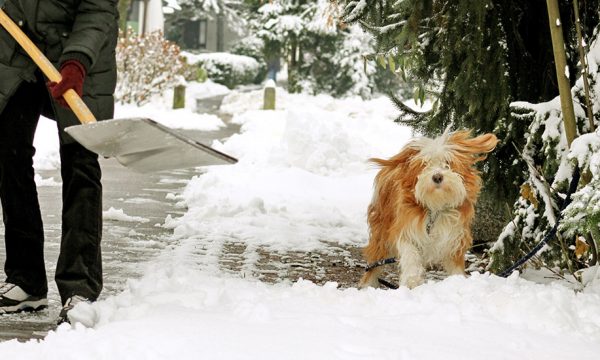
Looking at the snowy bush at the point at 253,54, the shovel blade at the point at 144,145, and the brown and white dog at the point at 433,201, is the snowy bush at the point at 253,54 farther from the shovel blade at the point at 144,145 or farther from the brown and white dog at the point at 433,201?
the shovel blade at the point at 144,145

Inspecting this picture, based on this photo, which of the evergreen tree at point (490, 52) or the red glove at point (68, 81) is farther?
the evergreen tree at point (490, 52)

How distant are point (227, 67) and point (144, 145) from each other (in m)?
35.8

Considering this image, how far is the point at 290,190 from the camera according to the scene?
10.4m

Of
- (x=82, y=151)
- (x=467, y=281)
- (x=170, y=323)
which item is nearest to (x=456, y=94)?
(x=467, y=281)

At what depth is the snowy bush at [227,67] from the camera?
39456 millimetres

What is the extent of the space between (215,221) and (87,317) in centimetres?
428

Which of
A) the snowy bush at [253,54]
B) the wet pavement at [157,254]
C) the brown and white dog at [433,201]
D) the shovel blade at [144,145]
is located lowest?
the wet pavement at [157,254]

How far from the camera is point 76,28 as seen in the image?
4617mm

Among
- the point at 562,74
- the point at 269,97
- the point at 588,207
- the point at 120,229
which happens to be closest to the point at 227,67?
the point at 269,97

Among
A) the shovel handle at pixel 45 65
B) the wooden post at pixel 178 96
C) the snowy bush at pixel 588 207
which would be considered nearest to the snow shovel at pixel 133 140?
the shovel handle at pixel 45 65

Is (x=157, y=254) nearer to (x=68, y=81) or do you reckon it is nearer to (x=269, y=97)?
(x=68, y=81)

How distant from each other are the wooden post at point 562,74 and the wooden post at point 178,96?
72.1 ft

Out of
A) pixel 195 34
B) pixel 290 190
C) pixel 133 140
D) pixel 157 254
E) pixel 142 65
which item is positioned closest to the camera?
pixel 133 140

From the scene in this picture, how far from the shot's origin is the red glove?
4355mm
